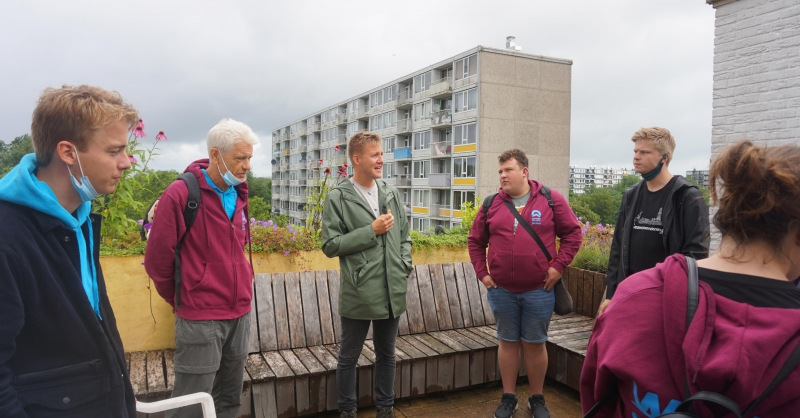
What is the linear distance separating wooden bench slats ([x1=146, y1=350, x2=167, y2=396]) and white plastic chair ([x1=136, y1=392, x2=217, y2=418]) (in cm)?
114

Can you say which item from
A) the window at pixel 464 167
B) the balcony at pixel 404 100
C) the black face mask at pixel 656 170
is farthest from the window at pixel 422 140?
the black face mask at pixel 656 170

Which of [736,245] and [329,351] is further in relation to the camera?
[329,351]

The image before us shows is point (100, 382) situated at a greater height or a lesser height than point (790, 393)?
lesser

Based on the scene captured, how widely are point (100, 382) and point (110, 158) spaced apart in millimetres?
678

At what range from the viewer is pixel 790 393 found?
1000 millimetres

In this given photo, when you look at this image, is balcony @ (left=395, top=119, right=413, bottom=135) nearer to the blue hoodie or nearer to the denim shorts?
the denim shorts

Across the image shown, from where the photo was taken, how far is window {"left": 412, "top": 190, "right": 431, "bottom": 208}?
40719mm

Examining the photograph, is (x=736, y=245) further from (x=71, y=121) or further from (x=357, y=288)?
(x=357, y=288)

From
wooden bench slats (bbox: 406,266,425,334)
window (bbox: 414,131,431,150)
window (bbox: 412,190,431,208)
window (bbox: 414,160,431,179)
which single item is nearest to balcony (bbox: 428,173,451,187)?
window (bbox: 414,160,431,179)

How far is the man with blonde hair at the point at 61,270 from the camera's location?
4.11 feet

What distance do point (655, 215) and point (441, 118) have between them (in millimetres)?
35513

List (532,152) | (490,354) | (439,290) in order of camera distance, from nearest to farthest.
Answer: (490,354) < (439,290) < (532,152)

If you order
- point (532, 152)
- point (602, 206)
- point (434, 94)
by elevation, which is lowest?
point (602, 206)

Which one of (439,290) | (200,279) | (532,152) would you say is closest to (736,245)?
(200,279)
